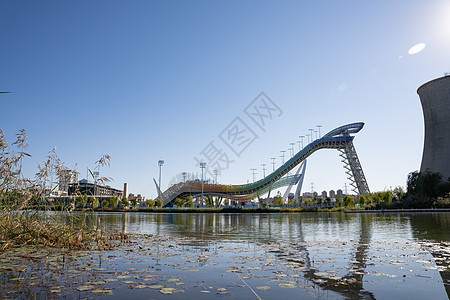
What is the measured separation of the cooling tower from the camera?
52.1 m

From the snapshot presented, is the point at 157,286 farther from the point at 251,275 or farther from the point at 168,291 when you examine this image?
the point at 251,275

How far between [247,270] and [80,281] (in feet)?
9.34

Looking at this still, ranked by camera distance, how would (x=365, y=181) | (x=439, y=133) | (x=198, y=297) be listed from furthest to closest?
1. (x=365, y=181)
2. (x=439, y=133)
3. (x=198, y=297)

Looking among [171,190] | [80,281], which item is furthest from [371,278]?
[171,190]

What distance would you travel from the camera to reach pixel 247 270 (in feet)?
18.3

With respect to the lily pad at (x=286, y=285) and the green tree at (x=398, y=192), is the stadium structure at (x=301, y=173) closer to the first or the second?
the green tree at (x=398, y=192)

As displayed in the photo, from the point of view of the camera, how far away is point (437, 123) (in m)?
53.1

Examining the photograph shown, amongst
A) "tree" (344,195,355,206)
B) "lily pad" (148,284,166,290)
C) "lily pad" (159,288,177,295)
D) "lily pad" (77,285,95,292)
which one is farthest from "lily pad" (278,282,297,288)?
"tree" (344,195,355,206)

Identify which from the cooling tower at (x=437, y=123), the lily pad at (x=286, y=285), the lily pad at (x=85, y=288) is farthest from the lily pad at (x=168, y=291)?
the cooling tower at (x=437, y=123)

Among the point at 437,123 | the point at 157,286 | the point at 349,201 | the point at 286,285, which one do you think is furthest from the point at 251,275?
the point at 349,201

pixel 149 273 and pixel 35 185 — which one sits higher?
pixel 35 185

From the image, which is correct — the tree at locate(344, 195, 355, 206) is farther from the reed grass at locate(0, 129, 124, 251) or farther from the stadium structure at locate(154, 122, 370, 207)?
the reed grass at locate(0, 129, 124, 251)

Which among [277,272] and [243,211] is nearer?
[277,272]

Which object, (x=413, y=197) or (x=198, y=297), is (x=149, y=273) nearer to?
(x=198, y=297)
